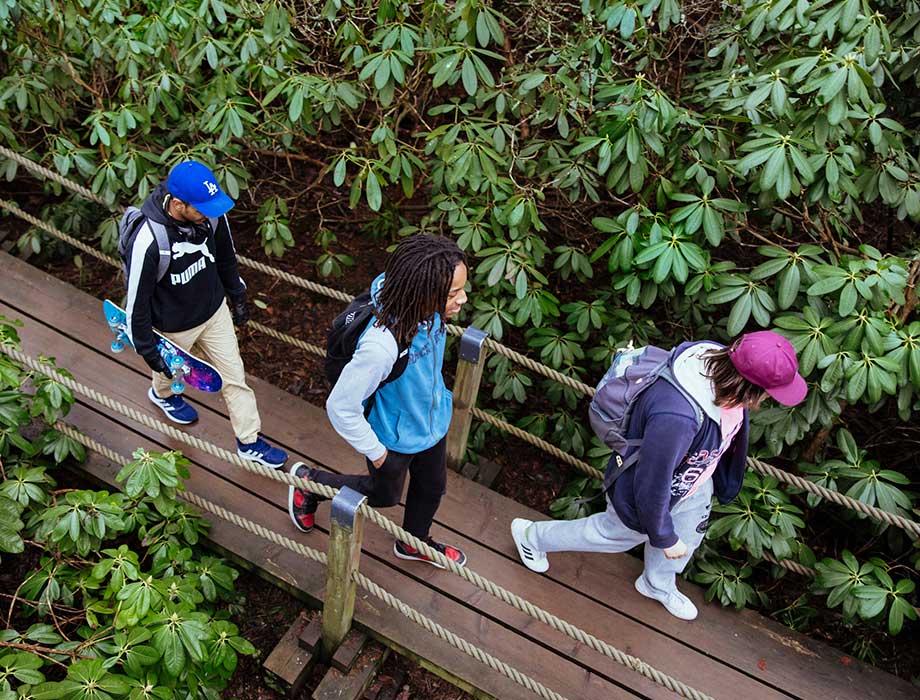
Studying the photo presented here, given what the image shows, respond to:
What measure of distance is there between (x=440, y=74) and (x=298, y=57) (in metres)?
1.14

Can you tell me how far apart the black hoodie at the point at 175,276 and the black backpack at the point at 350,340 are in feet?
2.88

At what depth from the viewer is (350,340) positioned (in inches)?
93.9

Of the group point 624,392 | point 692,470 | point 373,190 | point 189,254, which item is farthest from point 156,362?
point 692,470

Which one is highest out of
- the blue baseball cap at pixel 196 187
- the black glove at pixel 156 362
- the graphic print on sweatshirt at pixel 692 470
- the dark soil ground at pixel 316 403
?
the blue baseball cap at pixel 196 187

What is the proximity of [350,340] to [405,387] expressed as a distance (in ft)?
0.92

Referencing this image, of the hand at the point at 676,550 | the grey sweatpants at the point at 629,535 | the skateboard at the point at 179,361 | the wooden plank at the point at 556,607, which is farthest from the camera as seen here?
the skateboard at the point at 179,361

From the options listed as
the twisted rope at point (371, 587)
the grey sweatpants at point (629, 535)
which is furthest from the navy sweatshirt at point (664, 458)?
the twisted rope at point (371, 587)

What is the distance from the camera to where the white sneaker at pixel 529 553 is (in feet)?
10.5

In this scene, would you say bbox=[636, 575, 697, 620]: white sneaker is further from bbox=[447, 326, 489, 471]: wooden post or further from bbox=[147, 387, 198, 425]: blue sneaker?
bbox=[147, 387, 198, 425]: blue sneaker

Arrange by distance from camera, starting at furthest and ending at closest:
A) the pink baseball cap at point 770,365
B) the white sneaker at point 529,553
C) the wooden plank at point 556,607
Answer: the white sneaker at point 529,553
the wooden plank at point 556,607
the pink baseball cap at point 770,365

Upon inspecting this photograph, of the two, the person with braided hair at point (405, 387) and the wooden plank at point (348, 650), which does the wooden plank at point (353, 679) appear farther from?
the person with braided hair at point (405, 387)

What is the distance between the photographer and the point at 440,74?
10.6 ft

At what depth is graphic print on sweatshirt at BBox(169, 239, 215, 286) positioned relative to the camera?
9.50 ft

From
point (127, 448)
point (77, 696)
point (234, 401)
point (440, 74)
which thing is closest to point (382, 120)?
point (440, 74)
